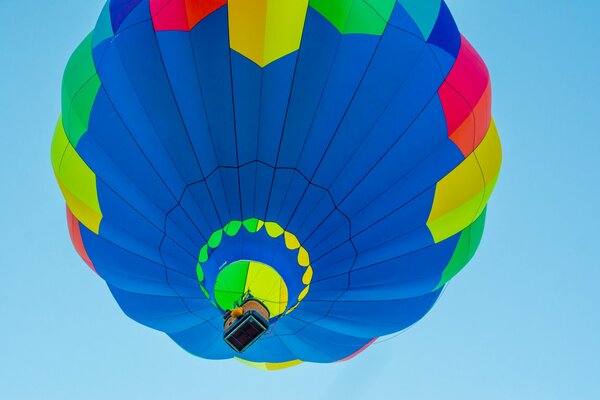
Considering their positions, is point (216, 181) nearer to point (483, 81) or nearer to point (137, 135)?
point (137, 135)

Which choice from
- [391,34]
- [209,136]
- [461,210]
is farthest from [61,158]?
[461,210]

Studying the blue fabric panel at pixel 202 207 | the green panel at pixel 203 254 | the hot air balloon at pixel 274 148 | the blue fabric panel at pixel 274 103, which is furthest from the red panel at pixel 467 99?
the green panel at pixel 203 254

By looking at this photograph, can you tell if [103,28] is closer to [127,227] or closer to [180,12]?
[180,12]

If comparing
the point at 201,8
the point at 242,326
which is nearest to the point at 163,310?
the point at 242,326

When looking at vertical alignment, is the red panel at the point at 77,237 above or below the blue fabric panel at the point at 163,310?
above

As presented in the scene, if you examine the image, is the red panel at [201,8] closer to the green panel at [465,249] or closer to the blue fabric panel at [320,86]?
the blue fabric panel at [320,86]

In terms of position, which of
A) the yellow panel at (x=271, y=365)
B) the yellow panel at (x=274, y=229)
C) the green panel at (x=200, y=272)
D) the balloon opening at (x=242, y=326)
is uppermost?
the yellow panel at (x=274, y=229)
